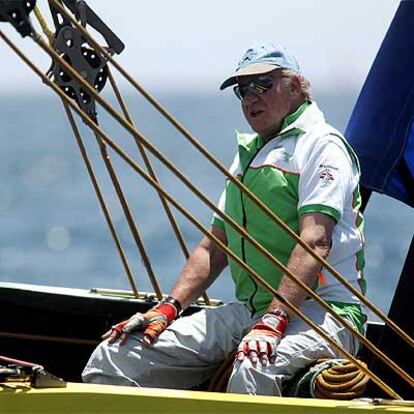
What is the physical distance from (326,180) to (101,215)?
74.1 feet

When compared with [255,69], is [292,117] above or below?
below

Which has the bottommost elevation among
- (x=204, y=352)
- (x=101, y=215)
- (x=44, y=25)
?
(x=101, y=215)

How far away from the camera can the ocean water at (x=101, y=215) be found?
24.1m

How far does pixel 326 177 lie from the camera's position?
6102 millimetres

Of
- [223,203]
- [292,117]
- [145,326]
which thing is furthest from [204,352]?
[292,117]

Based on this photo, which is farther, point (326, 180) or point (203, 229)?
point (326, 180)

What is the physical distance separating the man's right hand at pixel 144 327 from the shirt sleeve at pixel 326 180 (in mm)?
599

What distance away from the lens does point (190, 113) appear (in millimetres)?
57562

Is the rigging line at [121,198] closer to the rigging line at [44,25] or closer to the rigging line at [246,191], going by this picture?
the rigging line at [44,25]

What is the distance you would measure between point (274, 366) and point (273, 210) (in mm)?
543

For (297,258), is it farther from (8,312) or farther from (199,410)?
(8,312)

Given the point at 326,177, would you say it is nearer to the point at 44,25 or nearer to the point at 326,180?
the point at 326,180

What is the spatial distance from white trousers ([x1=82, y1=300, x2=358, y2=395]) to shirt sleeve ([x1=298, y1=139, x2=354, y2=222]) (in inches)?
12.9

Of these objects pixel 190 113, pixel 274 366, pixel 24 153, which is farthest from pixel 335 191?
pixel 190 113
